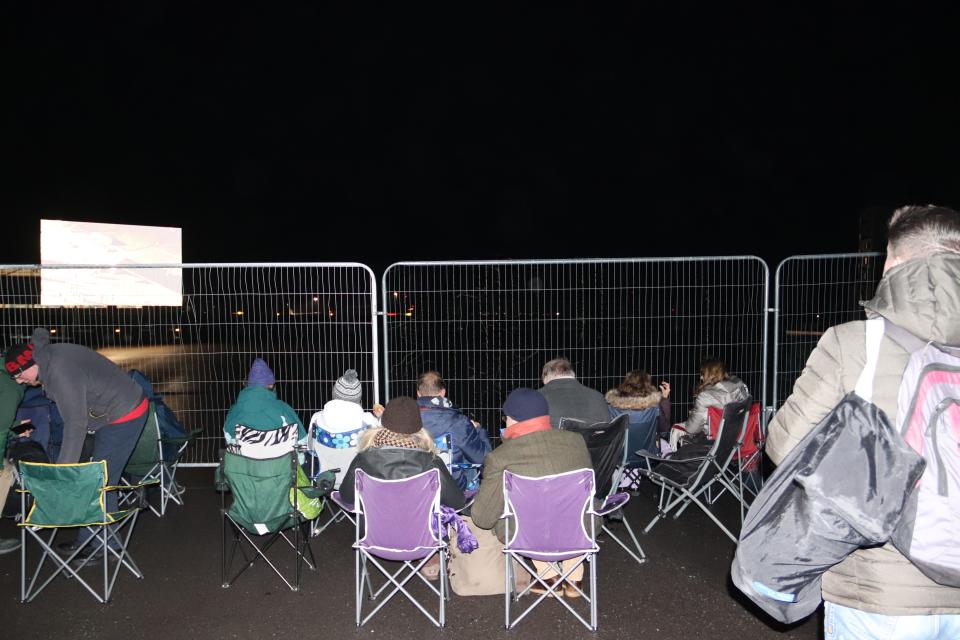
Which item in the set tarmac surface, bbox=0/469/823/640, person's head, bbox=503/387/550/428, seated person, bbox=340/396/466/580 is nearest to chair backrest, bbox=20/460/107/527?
tarmac surface, bbox=0/469/823/640

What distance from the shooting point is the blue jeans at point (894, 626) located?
1.58 m

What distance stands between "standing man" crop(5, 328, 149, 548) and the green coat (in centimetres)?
274

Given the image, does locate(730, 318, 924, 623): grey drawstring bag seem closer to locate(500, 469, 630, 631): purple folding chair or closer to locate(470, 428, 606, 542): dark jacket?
locate(500, 469, 630, 631): purple folding chair

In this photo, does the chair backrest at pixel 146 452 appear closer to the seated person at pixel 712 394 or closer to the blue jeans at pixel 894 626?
the seated person at pixel 712 394

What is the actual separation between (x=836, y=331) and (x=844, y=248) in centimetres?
3255

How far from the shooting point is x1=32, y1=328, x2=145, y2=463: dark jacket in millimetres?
4016

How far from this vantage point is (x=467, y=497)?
4.08 m

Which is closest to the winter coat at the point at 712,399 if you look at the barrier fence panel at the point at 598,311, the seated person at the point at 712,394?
the seated person at the point at 712,394

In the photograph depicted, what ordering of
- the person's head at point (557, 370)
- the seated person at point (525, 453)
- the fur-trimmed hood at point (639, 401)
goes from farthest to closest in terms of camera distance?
1. the fur-trimmed hood at point (639, 401)
2. the person's head at point (557, 370)
3. the seated person at point (525, 453)

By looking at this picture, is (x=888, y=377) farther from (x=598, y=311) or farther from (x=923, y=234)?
(x=598, y=311)

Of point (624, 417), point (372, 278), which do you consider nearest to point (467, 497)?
point (624, 417)

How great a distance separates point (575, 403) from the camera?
457 cm

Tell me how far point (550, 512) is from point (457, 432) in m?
1.12

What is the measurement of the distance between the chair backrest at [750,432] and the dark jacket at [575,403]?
3.14 feet
